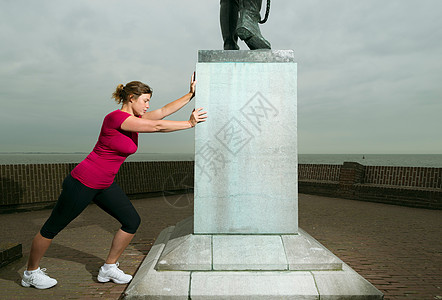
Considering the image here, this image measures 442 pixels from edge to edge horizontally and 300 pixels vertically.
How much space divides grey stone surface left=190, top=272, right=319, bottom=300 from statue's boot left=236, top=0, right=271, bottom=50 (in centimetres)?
231

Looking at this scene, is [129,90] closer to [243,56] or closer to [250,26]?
[243,56]

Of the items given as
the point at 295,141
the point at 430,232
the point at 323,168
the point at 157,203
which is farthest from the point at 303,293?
the point at 323,168

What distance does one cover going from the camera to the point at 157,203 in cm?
956

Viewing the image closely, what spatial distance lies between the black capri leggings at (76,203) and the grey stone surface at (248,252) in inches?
37.6

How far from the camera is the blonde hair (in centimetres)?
299

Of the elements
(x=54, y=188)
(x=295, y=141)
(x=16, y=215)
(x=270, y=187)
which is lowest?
(x=16, y=215)

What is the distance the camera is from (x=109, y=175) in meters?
2.91

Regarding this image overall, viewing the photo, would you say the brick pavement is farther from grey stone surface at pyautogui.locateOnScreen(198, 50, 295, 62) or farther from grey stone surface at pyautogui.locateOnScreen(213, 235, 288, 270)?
grey stone surface at pyautogui.locateOnScreen(198, 50, 295, 62)

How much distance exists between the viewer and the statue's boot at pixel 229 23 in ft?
13.2

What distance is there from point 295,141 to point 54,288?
2726 millimetres

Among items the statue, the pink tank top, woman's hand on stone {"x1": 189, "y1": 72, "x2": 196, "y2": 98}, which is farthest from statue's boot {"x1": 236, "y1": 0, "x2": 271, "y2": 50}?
the pink tank top

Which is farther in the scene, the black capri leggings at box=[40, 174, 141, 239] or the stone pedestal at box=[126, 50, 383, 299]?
the stone pedestal at box=[126, 50, 383, 299]

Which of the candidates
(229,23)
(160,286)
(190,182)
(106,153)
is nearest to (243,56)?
(229,23)

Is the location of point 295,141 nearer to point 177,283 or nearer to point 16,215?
point 177,283
